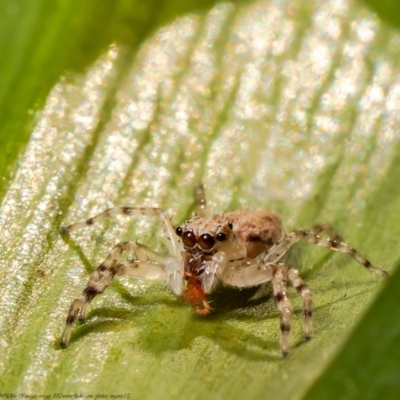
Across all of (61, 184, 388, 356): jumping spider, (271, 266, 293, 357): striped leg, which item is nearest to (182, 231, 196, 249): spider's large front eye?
(61, 184, 388, 356): jumping spider

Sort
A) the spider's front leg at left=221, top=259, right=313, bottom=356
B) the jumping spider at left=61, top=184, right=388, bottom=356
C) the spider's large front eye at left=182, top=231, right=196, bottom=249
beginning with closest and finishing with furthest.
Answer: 1. the spider's front leg at left=221, top=259, right=313, bottom=356
2. the jumping spider at left=61, top=184, right=388, bottom=356
3. the spider's large front eye at left=182, top=231, right=196, bottom=249

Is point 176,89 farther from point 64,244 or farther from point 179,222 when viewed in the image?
point 64,244

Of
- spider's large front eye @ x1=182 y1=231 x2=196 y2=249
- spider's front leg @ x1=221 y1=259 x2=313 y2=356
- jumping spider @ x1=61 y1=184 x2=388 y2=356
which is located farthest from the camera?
spider's large front eye @ x1=182 y1=231 x2=196 y2=249

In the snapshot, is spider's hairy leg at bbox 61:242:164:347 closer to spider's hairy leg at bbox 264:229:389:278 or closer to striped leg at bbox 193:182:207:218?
striped leg at bbox 193:182:207:218

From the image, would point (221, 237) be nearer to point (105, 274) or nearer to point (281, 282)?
point (281, 282)

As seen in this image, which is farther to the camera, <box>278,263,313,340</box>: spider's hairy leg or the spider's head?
the spider's head

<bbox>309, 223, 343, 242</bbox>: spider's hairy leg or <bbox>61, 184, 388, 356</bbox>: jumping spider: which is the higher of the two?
<bbox>309, 223, 343, 242</bbox>: spider's hairy leg

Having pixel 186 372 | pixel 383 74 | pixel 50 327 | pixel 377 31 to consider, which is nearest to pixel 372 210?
pixel 383 74
